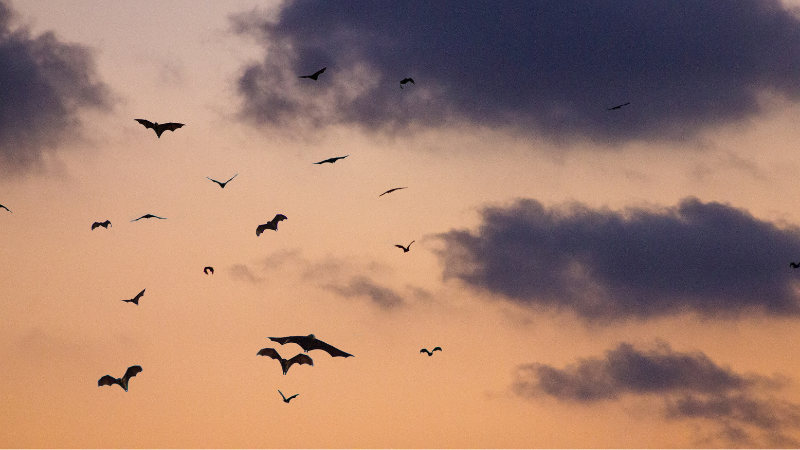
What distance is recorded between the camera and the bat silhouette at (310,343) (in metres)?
38.7

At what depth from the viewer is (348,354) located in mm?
37812

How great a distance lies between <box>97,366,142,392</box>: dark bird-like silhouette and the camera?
45.9 m

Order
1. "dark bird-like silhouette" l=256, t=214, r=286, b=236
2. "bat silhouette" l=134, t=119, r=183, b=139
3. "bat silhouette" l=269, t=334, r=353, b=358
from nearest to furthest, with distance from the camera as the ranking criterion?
"bat silhouette" l=269, t=334, r=353, b=358 → "bat silhouette" l=134, t=119, r=183, b=139 → "dark bird-like silhouette" l=256, t=214, r=286, b=236

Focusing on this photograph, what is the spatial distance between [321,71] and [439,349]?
2100 centimetres

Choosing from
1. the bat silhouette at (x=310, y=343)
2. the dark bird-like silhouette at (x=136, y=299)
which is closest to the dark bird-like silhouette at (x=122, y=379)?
the dark bird-like silhouette at (x=136, y=299)

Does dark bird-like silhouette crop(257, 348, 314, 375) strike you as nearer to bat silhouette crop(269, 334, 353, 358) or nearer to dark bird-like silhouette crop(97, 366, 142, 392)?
bat silhouette crop(269, 334, 353, 358)

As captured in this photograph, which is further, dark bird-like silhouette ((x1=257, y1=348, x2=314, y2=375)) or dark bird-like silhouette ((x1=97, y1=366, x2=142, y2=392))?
dark bird-like silhouette ((x1=97, y1=366, x2=142, y2=392))

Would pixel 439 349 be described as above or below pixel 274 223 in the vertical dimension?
below

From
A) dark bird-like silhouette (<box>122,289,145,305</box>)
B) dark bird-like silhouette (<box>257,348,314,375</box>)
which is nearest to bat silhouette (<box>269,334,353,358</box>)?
dark bird-like silhouette (<box>257,348,314,375</box>)

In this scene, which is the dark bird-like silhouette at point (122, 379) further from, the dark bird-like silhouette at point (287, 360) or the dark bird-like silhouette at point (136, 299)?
the dark bird-like silhouette at point (287, 360)

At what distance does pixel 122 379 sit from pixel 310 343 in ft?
44.3

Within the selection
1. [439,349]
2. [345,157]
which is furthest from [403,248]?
[345,157]

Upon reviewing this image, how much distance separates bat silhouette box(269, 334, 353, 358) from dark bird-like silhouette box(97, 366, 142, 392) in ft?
39.5

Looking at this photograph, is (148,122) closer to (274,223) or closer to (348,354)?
(274,223)
